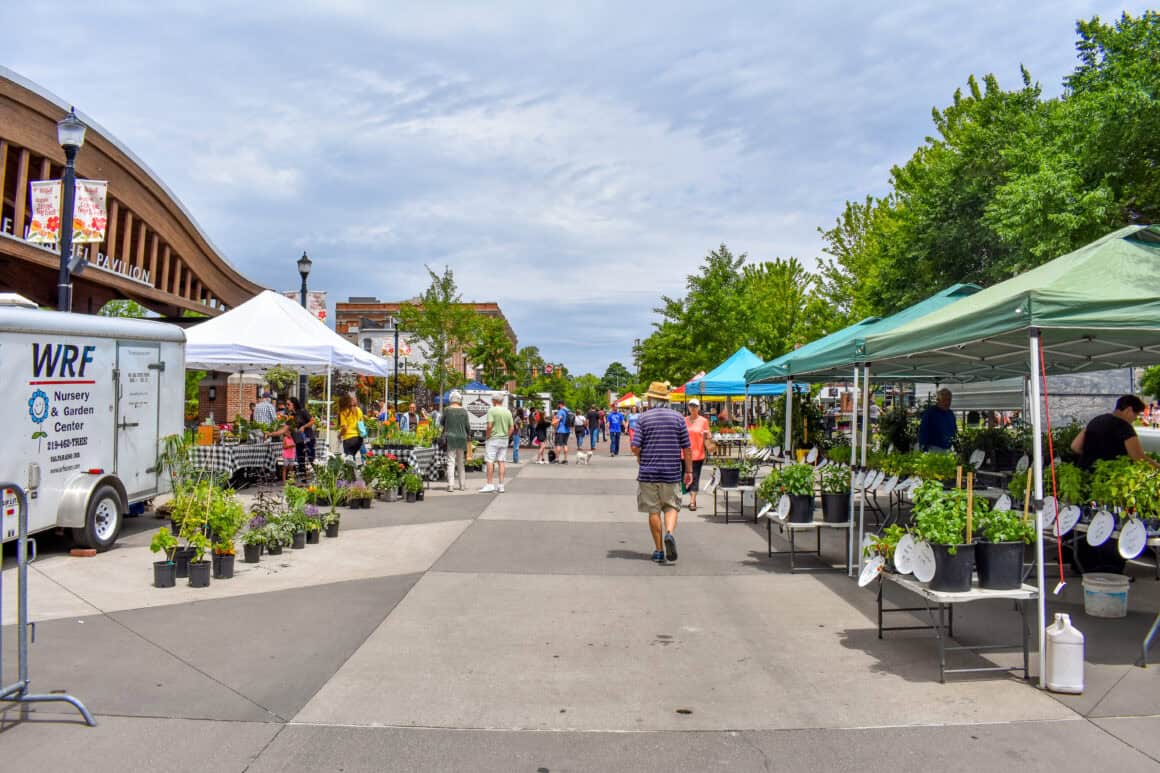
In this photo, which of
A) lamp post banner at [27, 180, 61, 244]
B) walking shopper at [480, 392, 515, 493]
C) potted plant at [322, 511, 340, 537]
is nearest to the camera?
potted plant at [322, 511, 340, 537]

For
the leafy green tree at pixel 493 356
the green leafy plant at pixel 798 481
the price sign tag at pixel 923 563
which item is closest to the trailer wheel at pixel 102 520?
the green leafy plant at pixel 798 481

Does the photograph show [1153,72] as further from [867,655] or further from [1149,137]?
[867,655]

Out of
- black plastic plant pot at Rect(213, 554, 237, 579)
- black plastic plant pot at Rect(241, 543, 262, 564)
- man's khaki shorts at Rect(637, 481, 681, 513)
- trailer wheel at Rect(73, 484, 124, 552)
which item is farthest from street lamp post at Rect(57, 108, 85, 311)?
man's khaki shorts at Rect(637, 481, 681, 513)

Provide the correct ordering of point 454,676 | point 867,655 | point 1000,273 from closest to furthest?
point 454,676, point 867,655, point 1000,273

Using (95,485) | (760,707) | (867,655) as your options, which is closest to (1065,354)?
Answer: (867,655)

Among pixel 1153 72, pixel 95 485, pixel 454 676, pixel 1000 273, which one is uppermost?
pixel 1153 72

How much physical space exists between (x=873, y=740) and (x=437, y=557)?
615cm

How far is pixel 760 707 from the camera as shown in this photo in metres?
5.04

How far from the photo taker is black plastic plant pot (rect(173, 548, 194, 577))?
8.30 meters

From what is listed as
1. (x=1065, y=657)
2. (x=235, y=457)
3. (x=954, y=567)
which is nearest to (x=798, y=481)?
(x=954, y=567)

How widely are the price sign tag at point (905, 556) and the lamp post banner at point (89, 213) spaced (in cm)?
1373

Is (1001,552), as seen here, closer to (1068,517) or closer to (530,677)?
(1068,517)

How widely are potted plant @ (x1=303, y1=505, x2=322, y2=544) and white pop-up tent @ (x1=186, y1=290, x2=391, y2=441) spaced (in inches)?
191

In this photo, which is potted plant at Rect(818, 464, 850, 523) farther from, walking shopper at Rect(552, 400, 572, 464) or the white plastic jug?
walking shopper at Rect(552, 400, 572, 464)
